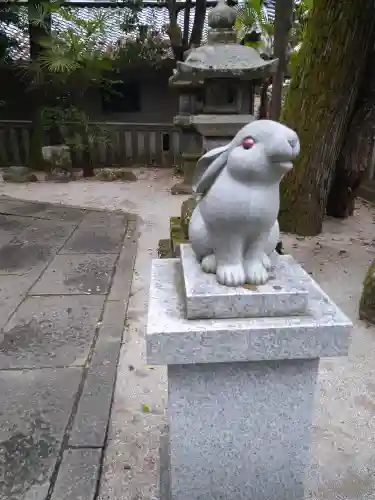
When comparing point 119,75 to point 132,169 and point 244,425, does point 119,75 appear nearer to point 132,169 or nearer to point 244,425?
point 132,169

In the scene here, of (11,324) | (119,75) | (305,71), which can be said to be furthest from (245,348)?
(119,75)

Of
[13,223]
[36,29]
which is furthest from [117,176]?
[36,29]

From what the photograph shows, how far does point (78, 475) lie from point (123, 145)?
878 centimetres

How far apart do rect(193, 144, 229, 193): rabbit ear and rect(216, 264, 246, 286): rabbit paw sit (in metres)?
0.33

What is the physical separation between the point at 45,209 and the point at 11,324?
12.3 feet

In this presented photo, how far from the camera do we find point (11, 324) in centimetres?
342

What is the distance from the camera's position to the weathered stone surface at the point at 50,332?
9.72ft

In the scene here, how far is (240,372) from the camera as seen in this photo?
1526 mm

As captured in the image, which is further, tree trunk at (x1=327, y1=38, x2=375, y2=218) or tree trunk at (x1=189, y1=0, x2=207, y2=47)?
tree trunk at (x1=189, y1=0, x2=207, y2=47)

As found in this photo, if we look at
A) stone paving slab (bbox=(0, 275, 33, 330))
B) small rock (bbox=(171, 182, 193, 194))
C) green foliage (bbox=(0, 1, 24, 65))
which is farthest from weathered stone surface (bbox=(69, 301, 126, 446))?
green foliage (bbox=(0, 1, 24, 65))

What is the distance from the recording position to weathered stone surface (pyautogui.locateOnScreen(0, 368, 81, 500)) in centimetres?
205

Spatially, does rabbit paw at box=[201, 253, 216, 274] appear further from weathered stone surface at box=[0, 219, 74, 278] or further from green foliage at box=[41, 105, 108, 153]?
green foliage at box=[41, 105, 108, 153]

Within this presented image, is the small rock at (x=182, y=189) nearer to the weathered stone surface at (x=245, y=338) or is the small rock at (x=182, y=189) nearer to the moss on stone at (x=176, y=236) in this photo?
the moss on stone at (x=176, y=236)

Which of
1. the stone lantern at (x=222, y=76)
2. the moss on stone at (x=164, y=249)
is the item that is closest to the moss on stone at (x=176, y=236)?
the moss on stone at (x=164, y=249)
